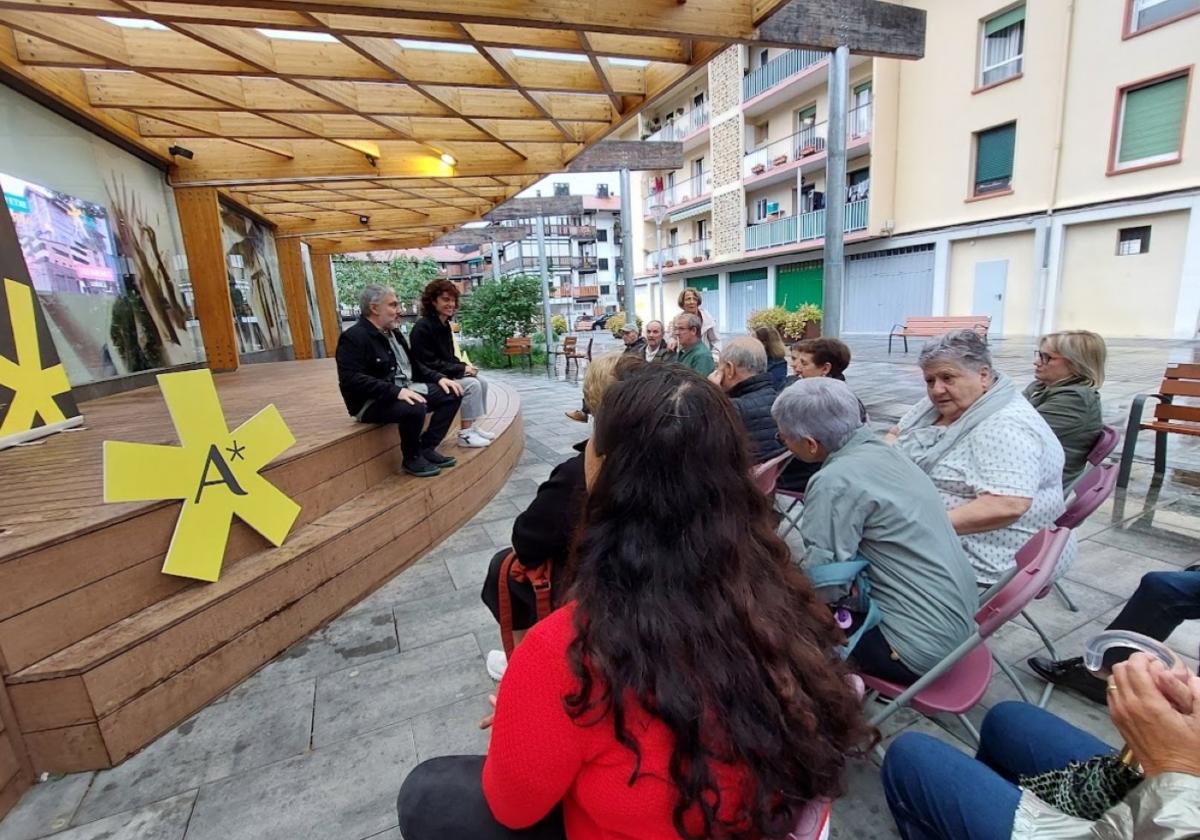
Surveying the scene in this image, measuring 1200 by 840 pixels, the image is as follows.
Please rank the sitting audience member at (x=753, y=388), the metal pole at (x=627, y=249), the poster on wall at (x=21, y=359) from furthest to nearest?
the metal pole at (x=627, y=249) < the sitting audience member at (x=753, y=388) < the poster on wall at (x=21, y=359)

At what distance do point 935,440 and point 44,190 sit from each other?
Answer: 6.98 m

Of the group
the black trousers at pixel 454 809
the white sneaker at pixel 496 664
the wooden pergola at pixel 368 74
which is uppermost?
the wooden pergola at pixel 368 74

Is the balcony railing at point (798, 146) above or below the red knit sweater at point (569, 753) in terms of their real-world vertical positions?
above

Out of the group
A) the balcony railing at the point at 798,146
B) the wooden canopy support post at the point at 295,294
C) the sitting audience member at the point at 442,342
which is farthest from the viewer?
the balcony railing at the point at 798,146

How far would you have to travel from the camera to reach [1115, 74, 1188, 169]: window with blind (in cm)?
1020

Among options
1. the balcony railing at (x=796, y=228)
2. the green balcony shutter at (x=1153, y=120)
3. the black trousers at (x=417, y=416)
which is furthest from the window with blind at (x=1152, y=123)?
the black trousers at (x=417, y=416)

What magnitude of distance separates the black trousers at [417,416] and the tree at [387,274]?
26.4m

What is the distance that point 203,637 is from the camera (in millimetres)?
2201

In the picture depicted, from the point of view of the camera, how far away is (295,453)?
293 centimetres

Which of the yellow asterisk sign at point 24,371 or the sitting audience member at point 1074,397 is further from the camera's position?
the yellow asterisk sign at point 24,371

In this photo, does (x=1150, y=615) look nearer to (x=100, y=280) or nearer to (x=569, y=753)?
(x=569, y=753)

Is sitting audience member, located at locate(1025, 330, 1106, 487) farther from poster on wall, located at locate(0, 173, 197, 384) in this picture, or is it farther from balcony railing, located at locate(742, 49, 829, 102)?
balcony railing, located at locate(742, 49, 829, 102)

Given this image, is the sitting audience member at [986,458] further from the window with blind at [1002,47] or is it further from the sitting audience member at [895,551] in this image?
the window with blind at [1002,47]

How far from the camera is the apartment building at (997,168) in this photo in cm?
1044
